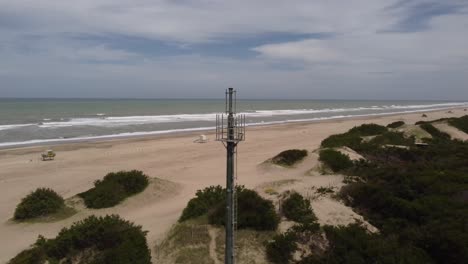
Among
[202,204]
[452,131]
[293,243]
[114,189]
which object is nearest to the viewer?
[293,243]

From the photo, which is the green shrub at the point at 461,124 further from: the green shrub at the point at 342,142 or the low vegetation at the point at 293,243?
the low vegetation at the point at 293,243

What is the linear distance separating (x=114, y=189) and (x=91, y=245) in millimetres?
5656

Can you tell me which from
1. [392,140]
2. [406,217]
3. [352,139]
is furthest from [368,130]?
[406,217]

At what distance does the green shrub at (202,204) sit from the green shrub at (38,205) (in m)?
5.24

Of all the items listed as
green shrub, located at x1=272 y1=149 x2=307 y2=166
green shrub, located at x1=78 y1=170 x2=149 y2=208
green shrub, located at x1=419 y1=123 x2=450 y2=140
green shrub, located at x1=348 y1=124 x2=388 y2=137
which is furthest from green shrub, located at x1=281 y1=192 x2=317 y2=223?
green shrub, located at x1=419 y1=123 x2=450 y2=140

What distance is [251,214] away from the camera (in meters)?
10.1

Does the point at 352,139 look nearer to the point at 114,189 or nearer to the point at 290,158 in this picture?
the point at 290,158

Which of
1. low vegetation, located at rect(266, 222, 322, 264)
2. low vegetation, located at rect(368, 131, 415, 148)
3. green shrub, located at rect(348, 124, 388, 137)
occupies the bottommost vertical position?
low vegetation, located at rect(266, 222, 322, 264)

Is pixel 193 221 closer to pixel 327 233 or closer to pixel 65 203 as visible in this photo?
pixel 327 233

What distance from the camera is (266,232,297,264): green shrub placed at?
28.5ft

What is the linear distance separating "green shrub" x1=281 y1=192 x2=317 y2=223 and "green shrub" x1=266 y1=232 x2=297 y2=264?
3.99 feet

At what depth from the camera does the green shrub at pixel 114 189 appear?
45.9 ft

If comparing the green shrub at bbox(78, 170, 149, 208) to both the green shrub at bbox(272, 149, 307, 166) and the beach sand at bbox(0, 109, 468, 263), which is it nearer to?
the beach sand at bbox(0, 109, 468, 263)

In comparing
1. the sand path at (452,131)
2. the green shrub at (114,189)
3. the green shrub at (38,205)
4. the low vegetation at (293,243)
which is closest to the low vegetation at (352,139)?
the sand path at (452,131)
